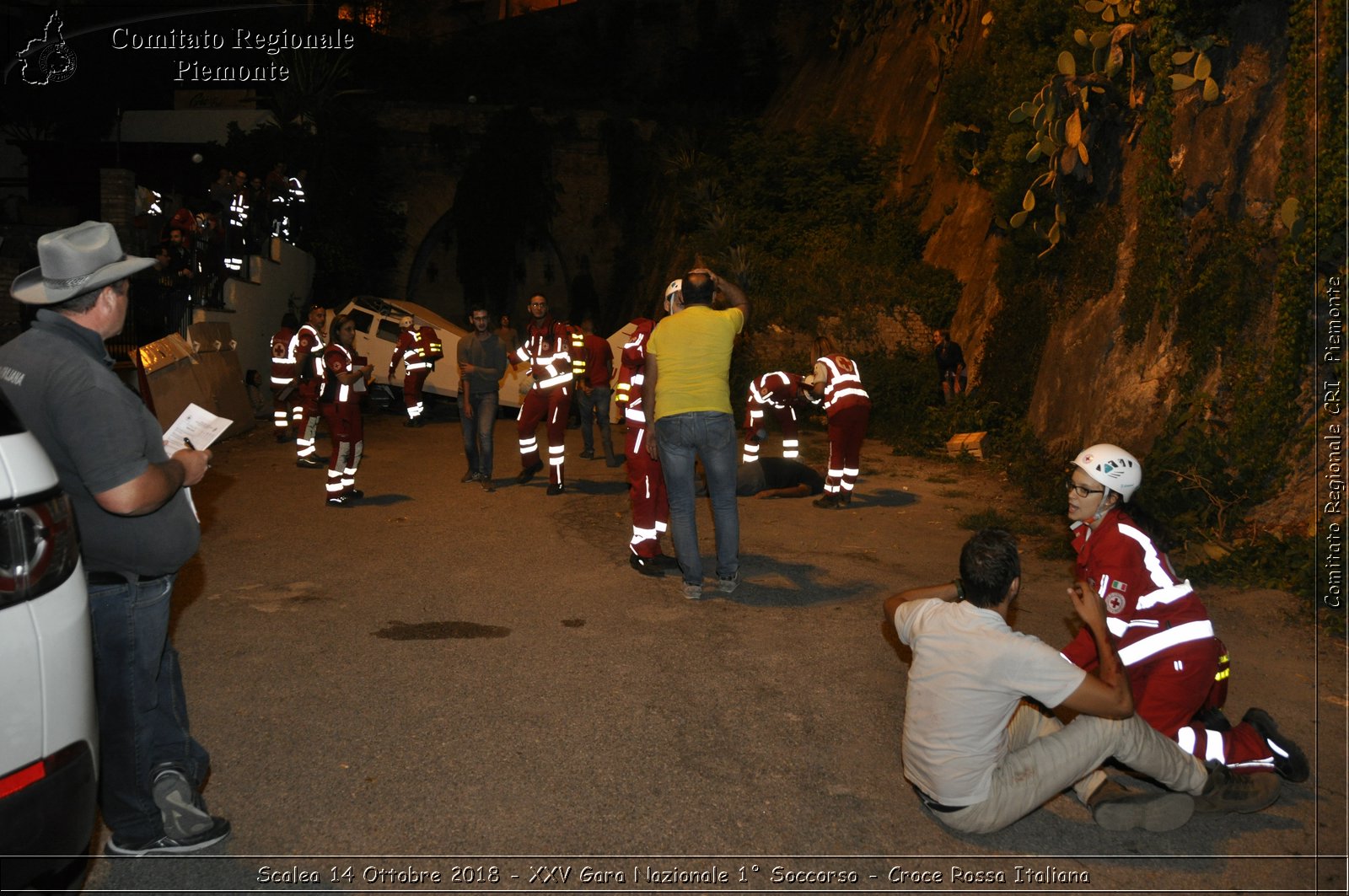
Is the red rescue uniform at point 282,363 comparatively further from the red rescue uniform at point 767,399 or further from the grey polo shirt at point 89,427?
the grey polo shirt at point 89,427

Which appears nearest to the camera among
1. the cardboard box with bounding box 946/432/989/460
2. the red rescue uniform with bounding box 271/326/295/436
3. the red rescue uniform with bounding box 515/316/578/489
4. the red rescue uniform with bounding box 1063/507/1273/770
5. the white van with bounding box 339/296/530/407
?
the red rescue uniform with bounding box 1063/507/1273/770

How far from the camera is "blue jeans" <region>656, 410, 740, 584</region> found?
24.5 ft

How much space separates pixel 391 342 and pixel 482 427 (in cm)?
1019

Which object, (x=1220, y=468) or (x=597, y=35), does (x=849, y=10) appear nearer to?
(x=597, y=35)

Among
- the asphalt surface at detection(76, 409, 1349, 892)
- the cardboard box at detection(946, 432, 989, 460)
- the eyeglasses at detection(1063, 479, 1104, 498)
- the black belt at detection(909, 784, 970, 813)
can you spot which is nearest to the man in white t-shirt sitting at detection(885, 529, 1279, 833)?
the black belt at detection(909, 784, 970, 813)

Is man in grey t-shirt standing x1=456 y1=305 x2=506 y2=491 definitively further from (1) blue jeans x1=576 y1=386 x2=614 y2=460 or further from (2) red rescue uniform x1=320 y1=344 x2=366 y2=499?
(1) blue jeans x1=576 y1=386 x2=614 y2=460

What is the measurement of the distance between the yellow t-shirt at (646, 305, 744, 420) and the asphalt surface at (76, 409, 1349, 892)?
1.39 meters

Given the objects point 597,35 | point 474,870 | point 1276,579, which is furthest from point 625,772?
point 597,35

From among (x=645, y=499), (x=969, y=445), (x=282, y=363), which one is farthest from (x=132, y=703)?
(x=969, y=445)

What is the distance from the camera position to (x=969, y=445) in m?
15.4

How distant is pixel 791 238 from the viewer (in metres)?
23.9

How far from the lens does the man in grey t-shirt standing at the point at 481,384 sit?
12500mm

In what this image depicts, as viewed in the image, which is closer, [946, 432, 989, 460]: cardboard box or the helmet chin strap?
the helmet chin strap

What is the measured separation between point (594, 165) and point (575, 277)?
339 centimetres
